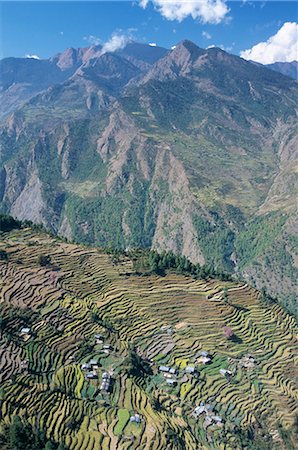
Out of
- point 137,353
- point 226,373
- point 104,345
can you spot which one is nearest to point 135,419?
point 104,345

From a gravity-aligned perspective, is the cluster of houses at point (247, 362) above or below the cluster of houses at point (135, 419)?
above

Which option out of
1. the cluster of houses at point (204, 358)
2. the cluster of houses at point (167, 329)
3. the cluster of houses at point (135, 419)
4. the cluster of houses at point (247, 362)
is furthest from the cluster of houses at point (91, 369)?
the cluster of houses at point (247, 362)

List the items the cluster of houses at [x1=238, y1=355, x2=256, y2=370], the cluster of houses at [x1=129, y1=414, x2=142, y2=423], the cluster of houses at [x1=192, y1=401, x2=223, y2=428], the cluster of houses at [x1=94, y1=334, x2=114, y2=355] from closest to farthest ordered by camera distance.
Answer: the cluster of houses at [x1=129, y1=414, x2=142, y2=423]
the cluster of houses at [x1=192, y1=401, x2=223, y2=428]
the cluster of houses at [x1=94, y1=334, x2=114, y2=355]
the cluster of houses at [x1=238, y1=355, x2=256, y2=370]

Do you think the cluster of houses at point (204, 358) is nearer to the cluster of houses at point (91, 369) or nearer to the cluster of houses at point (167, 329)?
the cluster of houses at point (167, 329)

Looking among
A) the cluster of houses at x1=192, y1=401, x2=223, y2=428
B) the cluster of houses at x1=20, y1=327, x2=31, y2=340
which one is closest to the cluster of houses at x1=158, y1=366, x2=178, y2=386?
the cluster of houses at x1=192, y1=401, x2=223, y2=428

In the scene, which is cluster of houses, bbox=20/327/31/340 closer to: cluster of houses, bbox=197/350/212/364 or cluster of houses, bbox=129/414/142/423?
cluster of houses, bbox=129/414/142/423

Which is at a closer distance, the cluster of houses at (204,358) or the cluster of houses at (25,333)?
the cluster of houses at (25,333)

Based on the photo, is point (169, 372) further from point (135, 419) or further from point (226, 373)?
point (135, 419)
